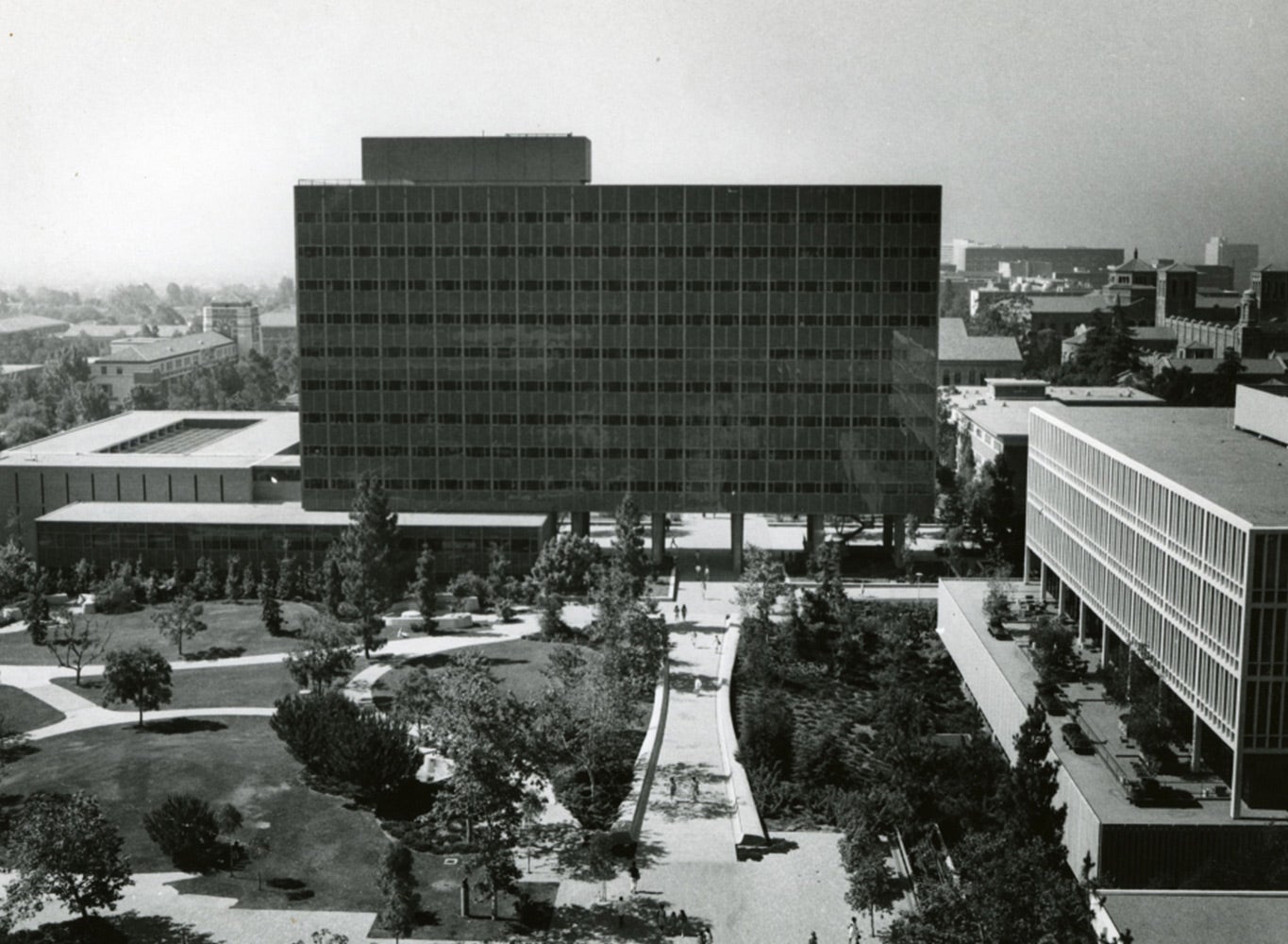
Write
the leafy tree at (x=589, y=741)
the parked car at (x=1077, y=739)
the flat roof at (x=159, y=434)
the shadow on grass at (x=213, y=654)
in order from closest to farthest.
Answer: the leafy tree at (x=589, y=741)
the parked car at (x=1077, y=739)
the shadow on grass at (x=213, y=654)
the flat roof at (x=159, y=434)

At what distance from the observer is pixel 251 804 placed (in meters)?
47.2

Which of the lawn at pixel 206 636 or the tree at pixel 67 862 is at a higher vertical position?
the tree at pixel 67 862

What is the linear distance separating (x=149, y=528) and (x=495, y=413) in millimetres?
22207

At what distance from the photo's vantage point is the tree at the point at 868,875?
38250 millimetres

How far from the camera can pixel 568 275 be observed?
81875 millimetres

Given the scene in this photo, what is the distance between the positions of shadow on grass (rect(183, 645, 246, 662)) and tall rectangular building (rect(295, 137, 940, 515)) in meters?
18.6

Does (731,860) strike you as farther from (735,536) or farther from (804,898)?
(735,536)

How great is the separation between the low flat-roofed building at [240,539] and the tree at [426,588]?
11.8 ft

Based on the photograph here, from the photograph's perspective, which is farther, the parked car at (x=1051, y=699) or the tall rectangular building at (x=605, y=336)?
the tall rectangular building at (x=605, y=336)

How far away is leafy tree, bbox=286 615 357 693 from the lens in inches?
2253

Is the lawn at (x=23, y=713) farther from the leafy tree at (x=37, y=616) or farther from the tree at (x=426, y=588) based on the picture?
the tree at (x=426, y=588)

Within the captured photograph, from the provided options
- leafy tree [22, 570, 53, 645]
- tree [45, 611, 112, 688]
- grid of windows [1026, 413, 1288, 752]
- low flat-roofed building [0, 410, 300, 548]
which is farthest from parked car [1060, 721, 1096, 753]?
low flat-roofed building [0, 410, 300, 548]

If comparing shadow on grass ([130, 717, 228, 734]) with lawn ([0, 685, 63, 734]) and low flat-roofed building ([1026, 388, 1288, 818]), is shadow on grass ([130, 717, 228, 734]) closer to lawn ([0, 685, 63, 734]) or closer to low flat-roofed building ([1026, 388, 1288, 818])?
lawn ([0, 685, 63, 734])

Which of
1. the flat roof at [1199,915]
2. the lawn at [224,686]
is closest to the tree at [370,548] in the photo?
the lawn at [224,686]
